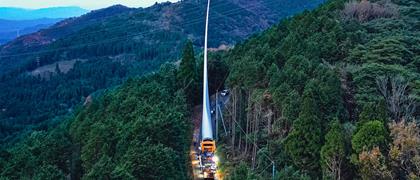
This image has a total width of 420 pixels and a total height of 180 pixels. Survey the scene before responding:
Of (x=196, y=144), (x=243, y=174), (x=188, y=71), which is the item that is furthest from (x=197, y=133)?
(x=243, y=174)

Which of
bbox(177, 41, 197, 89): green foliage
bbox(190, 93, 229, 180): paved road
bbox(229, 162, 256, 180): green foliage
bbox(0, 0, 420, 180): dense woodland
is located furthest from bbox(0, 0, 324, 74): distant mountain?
bbox(229, 162, 256, 180): green foliage

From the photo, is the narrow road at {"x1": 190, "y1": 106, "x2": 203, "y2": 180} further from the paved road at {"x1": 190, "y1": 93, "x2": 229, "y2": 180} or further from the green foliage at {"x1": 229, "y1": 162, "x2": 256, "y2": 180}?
the green foliage at {"x1": 229, "y1": 162, "x2": 256, "y2": 180}

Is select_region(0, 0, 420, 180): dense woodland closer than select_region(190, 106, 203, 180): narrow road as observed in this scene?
Yes

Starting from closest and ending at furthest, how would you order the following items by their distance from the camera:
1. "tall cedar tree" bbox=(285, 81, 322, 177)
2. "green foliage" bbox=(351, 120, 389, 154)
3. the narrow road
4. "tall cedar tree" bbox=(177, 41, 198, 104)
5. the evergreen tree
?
"green foliage" bbox=(351, 120, 389, 154) < the evergreen tree < "tall cedar tree" bbox=(285, 81, 322, 177) < the narrow road < "tall cedar tree" bbox=(177, 41, 198, 104)

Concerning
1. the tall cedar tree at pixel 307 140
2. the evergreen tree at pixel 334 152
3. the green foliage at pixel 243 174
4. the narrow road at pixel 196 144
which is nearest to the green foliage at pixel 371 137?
the evergreen tree at pixel 334 152

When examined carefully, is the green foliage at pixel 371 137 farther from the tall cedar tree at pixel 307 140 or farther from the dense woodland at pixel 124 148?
the dense woodland at pixel 124 148

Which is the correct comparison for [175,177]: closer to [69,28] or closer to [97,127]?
[97,127]
